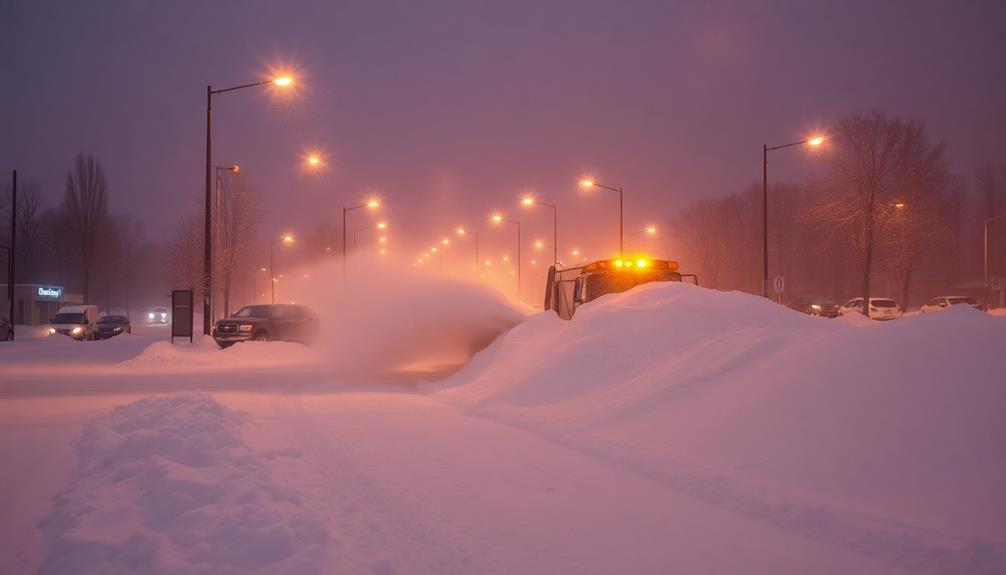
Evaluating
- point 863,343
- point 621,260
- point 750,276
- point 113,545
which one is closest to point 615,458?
point 863,343

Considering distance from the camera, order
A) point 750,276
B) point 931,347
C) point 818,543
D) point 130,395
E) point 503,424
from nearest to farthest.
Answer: point 818,543 → point 931,347 → point 503,424 → point 130,395 → point 750,276

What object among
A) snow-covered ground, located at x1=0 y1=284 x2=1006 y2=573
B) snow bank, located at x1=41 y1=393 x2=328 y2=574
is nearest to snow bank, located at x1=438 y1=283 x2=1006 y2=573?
snow-covered ground, located at x1=0 y1=284 x2=1006 y2=573

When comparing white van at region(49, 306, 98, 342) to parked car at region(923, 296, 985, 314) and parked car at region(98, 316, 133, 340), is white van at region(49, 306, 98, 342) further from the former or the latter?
parked car at region(923, 296, 985, 314)

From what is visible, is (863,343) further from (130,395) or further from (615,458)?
(130,395)

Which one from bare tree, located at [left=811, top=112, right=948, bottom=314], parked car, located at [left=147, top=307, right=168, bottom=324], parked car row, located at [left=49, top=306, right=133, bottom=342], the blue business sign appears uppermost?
bare tree, located at [left=811, top=112, right=948, bottom=314]

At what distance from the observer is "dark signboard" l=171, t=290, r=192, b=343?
86.4 feet

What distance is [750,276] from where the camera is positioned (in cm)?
7162

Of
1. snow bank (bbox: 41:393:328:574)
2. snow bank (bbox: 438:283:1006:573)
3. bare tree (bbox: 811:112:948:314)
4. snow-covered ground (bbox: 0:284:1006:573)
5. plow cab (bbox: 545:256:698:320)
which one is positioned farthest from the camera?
bare tree (bbox: 811:112:948:314)

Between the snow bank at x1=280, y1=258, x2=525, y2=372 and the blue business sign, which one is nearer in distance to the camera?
the snow bank at x1=280, y1=258, x2=525, y2=372

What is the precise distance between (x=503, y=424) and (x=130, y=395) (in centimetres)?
801

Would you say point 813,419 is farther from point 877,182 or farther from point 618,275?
point 877,182

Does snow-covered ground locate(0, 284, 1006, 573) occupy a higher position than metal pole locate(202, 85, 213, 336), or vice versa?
metal pole locate(202, 85, 213, 336)

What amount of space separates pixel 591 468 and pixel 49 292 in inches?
2766

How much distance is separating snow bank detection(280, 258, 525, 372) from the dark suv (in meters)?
2.18
